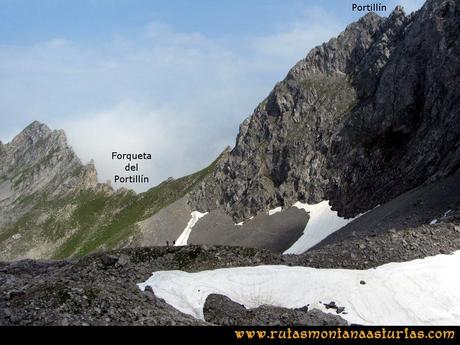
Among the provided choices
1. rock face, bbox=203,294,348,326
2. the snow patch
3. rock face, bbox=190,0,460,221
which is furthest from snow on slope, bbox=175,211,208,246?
rock face, bbox=203,294,348,326

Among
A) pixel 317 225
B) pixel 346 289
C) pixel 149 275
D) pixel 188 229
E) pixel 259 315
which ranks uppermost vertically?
pixel 188 229

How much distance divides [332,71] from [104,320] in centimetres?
16487

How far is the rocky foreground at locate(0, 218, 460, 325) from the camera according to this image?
20.9 metres

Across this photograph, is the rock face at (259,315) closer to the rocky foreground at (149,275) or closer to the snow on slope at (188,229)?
the rocky foreground at (149,275)

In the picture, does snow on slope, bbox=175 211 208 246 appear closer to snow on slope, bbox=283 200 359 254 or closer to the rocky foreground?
snow on slope, bbox=283 200 359 254

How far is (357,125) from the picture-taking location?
132 m

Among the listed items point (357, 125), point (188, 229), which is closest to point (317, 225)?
point (357, 125)

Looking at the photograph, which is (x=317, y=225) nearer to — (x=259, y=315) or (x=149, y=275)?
(x=149, y=275)

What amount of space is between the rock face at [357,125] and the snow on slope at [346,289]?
5880cm

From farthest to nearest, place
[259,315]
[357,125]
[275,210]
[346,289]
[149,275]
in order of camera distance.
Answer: [275,210]
[357,125]
[149,275]
[346,289]
[259,315]

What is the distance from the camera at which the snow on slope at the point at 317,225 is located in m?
116

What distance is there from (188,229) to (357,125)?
63.3m

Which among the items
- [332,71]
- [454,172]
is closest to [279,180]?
[332,71]

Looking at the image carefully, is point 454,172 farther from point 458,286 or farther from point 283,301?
point 283,301
